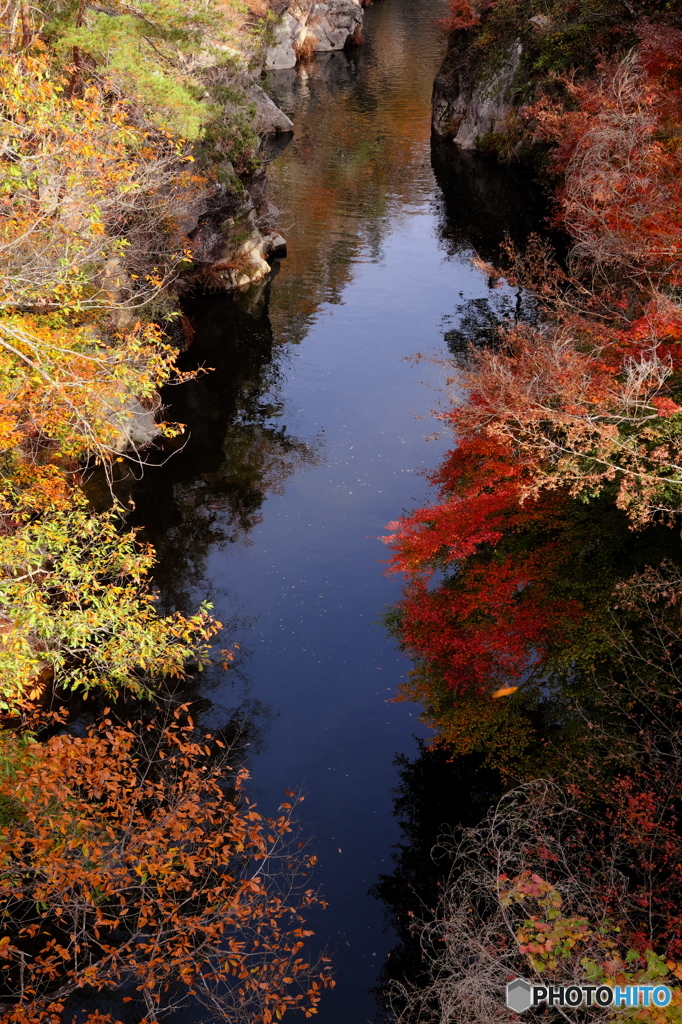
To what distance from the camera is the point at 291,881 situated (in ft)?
42.1

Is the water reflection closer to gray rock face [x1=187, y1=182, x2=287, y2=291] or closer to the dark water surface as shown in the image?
the dark water surface

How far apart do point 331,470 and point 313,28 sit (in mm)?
61475

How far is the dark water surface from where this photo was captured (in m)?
14.7

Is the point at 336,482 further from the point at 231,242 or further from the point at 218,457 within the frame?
the point at 231,242

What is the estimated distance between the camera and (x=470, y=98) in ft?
153

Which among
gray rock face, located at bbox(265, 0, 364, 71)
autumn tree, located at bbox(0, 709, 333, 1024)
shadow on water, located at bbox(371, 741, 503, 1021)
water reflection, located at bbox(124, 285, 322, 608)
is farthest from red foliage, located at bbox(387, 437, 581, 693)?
gray rock face, located at bbox(265, 0, 364, 71)

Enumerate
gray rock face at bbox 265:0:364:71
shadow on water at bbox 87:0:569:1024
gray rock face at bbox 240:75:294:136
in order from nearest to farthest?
shadow on water at bbox 87:0:569:1024, gray rock face at bbox 240:75:294:136, gray rock face at bbox 265:0:364:71

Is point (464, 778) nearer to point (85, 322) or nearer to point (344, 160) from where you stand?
point (85, 322)

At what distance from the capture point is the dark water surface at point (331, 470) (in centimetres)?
1470

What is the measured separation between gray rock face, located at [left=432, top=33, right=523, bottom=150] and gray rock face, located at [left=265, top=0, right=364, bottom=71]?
784 inches

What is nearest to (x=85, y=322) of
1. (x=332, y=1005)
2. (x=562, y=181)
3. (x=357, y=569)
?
(x=357, y=569)

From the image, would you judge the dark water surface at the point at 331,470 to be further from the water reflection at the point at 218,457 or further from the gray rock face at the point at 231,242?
the gray rock face at the point at 231,242

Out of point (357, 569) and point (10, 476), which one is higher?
point (10, 476)

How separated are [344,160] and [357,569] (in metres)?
33.1
